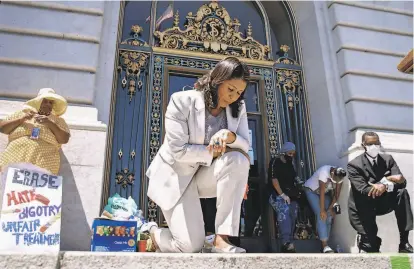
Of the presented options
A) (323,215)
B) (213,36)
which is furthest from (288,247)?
(213,36)

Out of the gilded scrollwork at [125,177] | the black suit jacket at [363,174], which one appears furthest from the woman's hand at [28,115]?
the black suit jacket at [363,174]

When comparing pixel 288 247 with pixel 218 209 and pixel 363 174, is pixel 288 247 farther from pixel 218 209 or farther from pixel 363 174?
pixel 218 209

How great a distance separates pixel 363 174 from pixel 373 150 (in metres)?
0.53

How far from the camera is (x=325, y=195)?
22.5 ft

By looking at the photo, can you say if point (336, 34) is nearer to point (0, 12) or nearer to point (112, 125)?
point (112, 125)

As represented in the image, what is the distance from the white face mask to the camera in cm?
582

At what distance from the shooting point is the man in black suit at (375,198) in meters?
5.36

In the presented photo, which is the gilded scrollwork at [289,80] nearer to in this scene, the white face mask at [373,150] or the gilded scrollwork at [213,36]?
the gilded scrollwork at [213,36]

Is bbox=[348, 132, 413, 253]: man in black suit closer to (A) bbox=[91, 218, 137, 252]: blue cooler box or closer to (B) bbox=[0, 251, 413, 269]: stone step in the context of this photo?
(B) bbox=[0, 251, 413, 269]: stone step

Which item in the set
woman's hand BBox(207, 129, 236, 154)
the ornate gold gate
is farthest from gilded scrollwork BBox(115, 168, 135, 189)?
woman's hand BBox(207, 129, 236, 154)

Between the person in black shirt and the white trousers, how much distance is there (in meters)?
3.80

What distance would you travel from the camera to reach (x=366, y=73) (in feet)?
24.6

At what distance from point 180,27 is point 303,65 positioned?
2913 mm

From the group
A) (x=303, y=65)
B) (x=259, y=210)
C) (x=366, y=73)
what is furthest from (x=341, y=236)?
(x=303, y=65)
